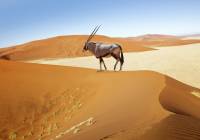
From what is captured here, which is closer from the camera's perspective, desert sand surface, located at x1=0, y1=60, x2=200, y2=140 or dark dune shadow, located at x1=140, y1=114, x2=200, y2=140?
dark dune shadow, located at x1=140, y1=114, x2=200, y2=140

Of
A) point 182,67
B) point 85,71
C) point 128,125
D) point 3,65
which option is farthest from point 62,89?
point 182,67

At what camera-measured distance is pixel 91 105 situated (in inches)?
453

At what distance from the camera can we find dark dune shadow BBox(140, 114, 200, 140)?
18.6 feet

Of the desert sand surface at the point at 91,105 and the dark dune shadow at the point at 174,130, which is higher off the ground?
the dark dune shadow at the point at 174,130

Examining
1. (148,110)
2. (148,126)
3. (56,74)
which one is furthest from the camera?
(56,74)

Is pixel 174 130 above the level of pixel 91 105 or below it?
above

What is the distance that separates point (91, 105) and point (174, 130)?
5.82 m

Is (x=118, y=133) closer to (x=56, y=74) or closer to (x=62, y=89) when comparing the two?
(x=62, y=89)

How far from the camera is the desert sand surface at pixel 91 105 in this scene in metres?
6.62

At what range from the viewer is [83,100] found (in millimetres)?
12844

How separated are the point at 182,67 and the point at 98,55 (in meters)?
9.02

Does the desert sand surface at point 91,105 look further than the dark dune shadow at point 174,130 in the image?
Yes

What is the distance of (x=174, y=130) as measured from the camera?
19.5ft

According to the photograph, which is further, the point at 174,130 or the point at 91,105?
the point at 91,105
